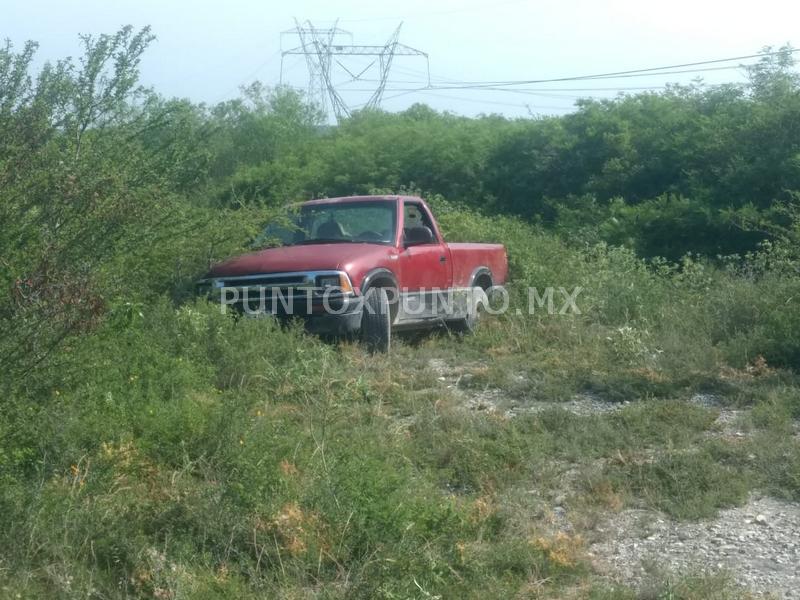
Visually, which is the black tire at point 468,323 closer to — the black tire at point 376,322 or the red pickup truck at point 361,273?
the red pickup truck at point 361,273

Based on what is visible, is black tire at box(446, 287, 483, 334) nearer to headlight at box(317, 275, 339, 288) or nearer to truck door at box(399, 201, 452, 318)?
truck door at box(399, 201, 452, 318)

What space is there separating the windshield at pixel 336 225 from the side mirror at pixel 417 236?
0.19 meters

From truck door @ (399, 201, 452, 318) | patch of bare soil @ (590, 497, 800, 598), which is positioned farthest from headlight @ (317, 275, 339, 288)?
patch of bare soil @ (590, 497, 800, 598)

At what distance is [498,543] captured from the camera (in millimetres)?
5316

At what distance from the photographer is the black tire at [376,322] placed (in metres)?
9.91

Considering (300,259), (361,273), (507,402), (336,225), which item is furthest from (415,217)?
(507,402)

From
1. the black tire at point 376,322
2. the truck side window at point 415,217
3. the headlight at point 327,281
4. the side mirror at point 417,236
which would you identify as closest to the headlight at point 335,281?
the headlight at point 327,281

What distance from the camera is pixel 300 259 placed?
9.89m

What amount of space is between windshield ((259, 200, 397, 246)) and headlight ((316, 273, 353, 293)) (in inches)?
48.4

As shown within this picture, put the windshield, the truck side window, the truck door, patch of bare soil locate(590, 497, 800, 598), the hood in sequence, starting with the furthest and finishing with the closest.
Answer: the truck side window, the windshield, the truck door, the hood, patch of bare soil locate(590, 497, 800, 598)

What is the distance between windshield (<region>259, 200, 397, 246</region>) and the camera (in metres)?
10.9

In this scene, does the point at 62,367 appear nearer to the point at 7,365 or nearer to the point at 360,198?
the point at 7,365

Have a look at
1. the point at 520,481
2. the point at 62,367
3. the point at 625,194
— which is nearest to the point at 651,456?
the point at 520,481

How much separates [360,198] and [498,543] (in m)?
6.51
